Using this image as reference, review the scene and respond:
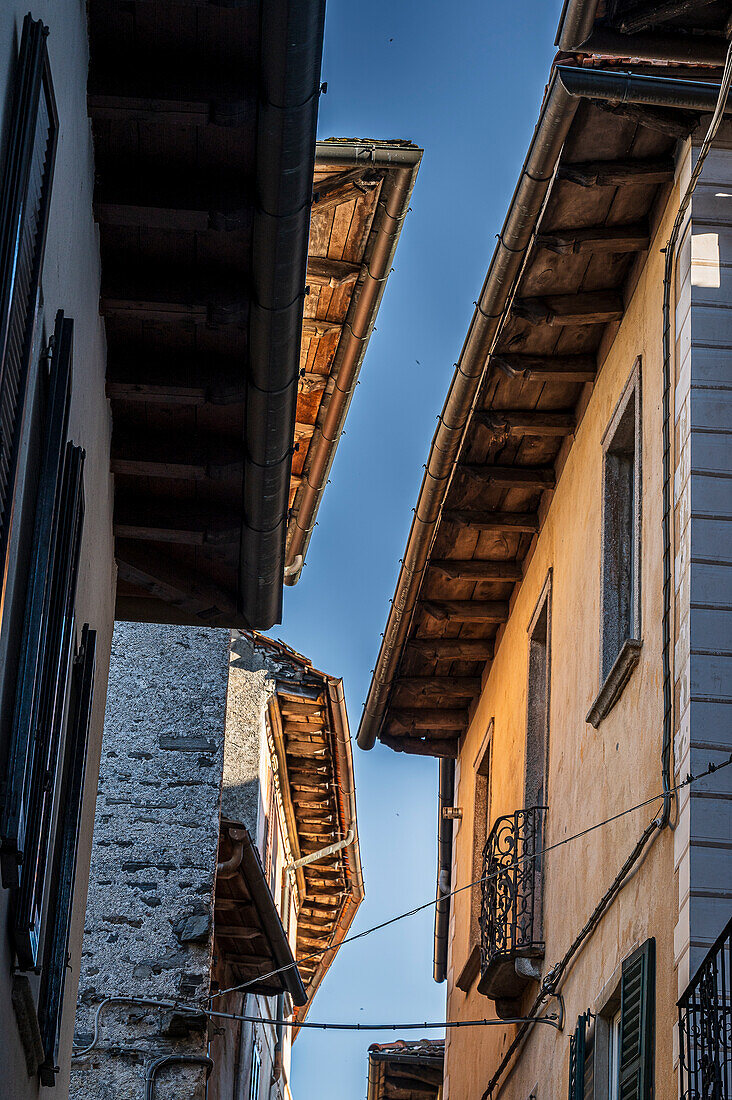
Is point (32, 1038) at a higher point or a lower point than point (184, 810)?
lower

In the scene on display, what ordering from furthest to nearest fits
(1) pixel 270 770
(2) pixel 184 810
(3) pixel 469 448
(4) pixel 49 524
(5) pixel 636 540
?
(1) pixel 270 770 → (2) pixel 184 810 → (3) pixel 469 448 → (5) pixel 636 540 → (4) pixel 49 524

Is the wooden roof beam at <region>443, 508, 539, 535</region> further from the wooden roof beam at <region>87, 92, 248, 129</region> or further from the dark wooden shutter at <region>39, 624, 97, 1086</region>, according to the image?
the wooden roof beam at <region>87, 92, 248, 129</region>

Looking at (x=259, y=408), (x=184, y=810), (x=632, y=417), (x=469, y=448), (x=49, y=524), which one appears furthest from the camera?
(x=184, y=810)

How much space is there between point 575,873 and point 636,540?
7.84 feet

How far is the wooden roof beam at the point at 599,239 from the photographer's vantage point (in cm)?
959

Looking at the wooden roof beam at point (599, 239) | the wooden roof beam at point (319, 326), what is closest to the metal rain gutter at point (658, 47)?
the wooden roof beam at point (599, 239)

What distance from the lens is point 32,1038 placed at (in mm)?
5801

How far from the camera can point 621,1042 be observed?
7.90m

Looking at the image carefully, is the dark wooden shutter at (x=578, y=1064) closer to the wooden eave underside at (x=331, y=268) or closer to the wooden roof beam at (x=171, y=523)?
the wooden roof beam at (x=171, y=523)

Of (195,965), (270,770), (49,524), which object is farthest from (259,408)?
(270,770)

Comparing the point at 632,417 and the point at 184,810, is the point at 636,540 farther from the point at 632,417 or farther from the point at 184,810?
the point at 184,810

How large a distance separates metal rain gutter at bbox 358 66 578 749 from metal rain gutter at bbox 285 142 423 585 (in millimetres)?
1130

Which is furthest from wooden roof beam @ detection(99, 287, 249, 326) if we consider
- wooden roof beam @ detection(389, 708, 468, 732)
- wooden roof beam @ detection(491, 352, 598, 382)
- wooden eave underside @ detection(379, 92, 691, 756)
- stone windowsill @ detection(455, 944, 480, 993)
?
wooden roof beam @ detection(389, 708, 468, 732)

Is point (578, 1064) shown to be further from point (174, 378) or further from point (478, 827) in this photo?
point (478, 827)
